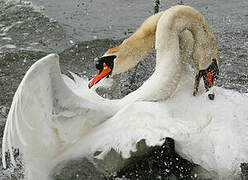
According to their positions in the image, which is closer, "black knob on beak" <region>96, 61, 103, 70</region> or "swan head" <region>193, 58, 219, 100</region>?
"swan head" <region>193, 58, 219, 100</region>

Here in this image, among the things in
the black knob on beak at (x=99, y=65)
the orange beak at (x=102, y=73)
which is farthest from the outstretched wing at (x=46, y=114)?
the black knob on beak at (x=99, y=65)

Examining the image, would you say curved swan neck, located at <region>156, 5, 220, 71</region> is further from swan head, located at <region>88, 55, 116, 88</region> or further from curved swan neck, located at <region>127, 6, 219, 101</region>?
swan head, located at <region>88, 55, 116, 88</region>

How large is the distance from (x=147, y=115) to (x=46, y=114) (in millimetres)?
796

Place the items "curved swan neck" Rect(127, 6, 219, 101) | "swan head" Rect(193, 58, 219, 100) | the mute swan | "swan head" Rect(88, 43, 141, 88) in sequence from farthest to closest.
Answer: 1. "swan head" Rect(88, 43, 141, 88)
2. "swan head" Rect(193, 58, 219, 100)
3. "curved swan neck" Rect(127, 6, 219, 101)
4. the mute swan

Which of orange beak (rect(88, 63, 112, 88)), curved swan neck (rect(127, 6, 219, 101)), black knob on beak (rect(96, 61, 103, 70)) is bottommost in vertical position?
orange beak (rect(88, 63, 112, 88))

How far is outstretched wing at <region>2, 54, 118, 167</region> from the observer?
9.70ft

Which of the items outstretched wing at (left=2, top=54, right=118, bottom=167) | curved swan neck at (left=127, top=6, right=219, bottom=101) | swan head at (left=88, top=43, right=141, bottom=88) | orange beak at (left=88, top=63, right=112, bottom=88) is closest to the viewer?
outstretched wing at (left=2, top=54, right=118, bottom=167)

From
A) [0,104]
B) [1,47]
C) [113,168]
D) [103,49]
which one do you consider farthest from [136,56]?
[1,47]

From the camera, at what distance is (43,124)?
10.5 ft

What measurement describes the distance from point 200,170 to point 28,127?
1573 millimetres

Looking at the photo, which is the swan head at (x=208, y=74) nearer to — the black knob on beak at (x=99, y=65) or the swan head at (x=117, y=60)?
the swan head at (x=117, y=60)

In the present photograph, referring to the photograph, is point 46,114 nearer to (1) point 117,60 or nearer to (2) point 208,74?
(1) point 117,60

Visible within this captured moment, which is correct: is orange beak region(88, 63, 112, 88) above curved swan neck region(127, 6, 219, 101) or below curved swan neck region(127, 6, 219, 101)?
below

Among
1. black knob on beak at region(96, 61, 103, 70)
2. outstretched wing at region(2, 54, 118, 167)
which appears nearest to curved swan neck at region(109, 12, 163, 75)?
black knob on beak at region(96, 61, 103, 70)
